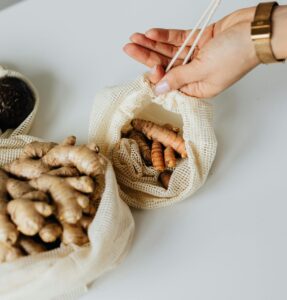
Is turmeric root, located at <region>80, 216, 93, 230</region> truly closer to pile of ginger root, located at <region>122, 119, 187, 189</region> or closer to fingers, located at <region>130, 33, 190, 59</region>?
pile of ginger root, located at <region>122, 119, 187, 189</region>

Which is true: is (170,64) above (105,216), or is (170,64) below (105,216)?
above

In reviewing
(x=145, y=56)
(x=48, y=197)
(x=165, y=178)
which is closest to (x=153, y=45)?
(x=145, y=56)

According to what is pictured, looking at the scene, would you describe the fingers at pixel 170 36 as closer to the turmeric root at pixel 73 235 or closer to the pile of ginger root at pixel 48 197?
the pile of ginger root at pixel 48 197

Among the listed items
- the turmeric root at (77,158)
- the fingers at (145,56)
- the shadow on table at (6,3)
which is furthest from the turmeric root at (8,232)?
the shadow on table at (6,3)

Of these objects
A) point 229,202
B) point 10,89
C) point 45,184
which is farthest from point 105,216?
point 10,89

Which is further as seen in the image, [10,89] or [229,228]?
[10,89]

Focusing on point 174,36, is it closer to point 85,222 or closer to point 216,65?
point 216,65

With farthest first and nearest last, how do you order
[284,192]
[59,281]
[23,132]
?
[23,132]
[284,192]
[59,281]

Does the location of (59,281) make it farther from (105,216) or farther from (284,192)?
(284,192)
